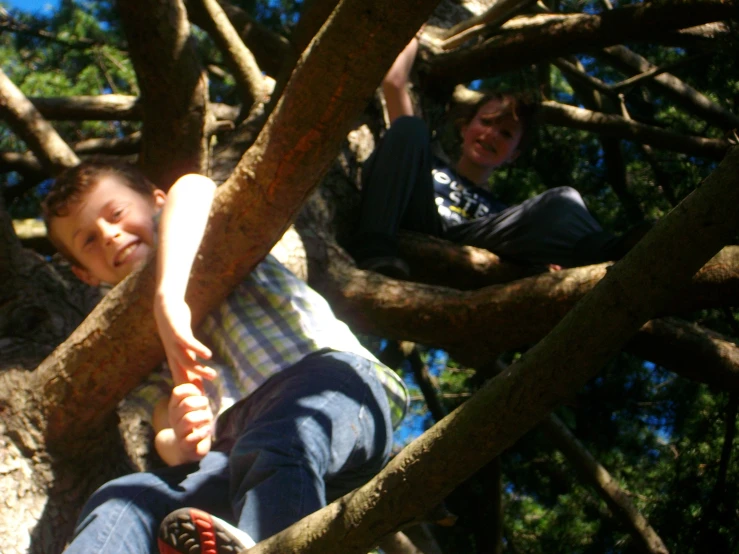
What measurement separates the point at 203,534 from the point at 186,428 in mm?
417

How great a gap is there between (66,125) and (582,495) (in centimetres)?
354

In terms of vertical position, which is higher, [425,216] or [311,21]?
[311,21]

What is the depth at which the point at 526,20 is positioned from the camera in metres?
4.31

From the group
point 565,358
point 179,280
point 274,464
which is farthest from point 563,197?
point 565,358

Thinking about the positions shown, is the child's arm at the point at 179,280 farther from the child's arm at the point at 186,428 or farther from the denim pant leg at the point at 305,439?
the denim pant leg at the point at 305,439

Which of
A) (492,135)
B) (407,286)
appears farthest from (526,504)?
(407,286)

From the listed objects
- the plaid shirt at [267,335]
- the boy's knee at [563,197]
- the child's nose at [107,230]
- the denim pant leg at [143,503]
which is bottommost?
the denim pant leg at [143,503]

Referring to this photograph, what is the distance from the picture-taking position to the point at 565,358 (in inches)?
48.0

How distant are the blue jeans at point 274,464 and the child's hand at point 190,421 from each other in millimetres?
47

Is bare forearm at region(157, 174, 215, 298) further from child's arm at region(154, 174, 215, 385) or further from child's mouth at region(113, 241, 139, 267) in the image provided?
child's mouth at region(113, 241, 139, 267)

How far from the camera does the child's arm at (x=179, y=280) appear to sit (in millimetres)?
1775

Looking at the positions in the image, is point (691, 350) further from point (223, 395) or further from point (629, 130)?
point (629, 130)

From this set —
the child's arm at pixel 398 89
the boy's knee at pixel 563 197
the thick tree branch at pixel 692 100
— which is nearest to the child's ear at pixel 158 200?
the child's arm at pixel 398 89

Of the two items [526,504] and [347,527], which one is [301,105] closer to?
[347,527]
